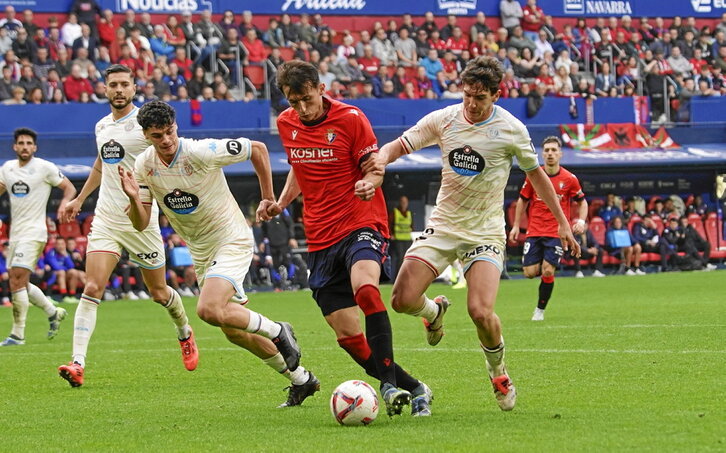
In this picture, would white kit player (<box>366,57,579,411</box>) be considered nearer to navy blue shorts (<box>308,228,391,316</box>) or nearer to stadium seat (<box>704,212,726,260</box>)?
navy blue shorts (<box>308,228,391,316</box>)

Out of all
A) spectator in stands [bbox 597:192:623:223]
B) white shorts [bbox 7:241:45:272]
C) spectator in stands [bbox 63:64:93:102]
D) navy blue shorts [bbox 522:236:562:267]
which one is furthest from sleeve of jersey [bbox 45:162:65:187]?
spectator in stands [bbox 597:192:623:223]

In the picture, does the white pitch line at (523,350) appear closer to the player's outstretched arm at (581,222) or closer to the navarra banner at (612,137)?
the player's outstretched arm at (581,222)

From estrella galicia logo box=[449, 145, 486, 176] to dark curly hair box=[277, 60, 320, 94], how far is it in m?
1.18

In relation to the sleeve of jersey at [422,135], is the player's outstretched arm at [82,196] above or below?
below

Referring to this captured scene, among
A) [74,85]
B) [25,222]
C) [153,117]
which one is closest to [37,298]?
[25,222]

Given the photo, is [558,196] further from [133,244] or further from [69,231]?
[69,231]

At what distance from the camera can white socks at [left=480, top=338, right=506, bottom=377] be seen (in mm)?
8062

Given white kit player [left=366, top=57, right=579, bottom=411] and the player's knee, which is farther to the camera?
the player's knee

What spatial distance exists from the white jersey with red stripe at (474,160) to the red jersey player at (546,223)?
24.7ft

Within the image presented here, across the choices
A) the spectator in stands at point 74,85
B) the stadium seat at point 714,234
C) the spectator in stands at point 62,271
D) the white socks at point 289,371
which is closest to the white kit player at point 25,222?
the white socks at point 289,371

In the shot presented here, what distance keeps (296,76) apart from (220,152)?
1.44 meters

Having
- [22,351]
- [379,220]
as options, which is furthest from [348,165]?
[22,351]

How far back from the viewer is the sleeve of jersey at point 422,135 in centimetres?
852

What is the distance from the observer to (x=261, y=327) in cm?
869
